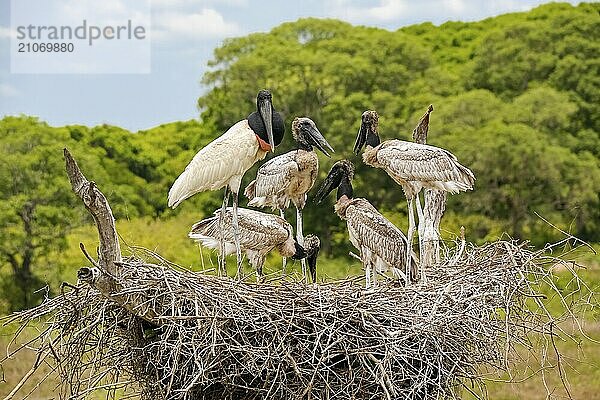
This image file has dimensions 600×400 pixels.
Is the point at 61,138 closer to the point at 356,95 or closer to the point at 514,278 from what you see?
the point at 356,95

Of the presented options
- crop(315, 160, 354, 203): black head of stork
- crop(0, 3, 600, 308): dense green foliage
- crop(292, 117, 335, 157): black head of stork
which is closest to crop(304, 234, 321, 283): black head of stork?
crop(315, 160, 354, 203): black head of stork

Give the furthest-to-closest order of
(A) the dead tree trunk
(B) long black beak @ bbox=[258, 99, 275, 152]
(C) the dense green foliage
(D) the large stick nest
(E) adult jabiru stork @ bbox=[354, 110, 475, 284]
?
(C) the dense green foliage → (E) adult jabiru stork @ bbox=[354, 110, 475, 284] → (B) long black beak @ bbox=[258, 99, 275, 152] → (D) the large stick nest → (A) the dead tree trunk

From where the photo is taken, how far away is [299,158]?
6.57 m

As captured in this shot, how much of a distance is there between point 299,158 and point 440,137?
12361 mm

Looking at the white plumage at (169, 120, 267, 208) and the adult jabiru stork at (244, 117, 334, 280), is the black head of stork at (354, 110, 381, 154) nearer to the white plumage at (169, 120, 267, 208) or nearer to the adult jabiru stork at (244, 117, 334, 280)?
the adult jabiru stork at (244, 117, 334, 280)

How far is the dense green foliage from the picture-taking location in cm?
1761

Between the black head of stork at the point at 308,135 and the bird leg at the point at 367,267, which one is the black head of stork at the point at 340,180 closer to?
the black head of stork at the point at 308,135

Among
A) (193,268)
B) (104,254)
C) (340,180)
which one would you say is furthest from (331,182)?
(193,268)

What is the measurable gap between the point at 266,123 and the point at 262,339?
156 centimetres

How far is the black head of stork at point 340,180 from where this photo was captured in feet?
21.8

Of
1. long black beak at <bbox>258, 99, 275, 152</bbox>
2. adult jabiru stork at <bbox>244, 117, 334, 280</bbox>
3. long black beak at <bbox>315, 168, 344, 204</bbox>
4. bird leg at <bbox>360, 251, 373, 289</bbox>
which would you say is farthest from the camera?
long black beak at <bbox>315, 168, 344, 204</bbox>

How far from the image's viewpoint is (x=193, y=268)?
55.1 feet

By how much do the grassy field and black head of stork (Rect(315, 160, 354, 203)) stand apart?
4777 millimetres

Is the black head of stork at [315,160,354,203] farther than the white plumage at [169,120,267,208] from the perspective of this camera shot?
Yes
